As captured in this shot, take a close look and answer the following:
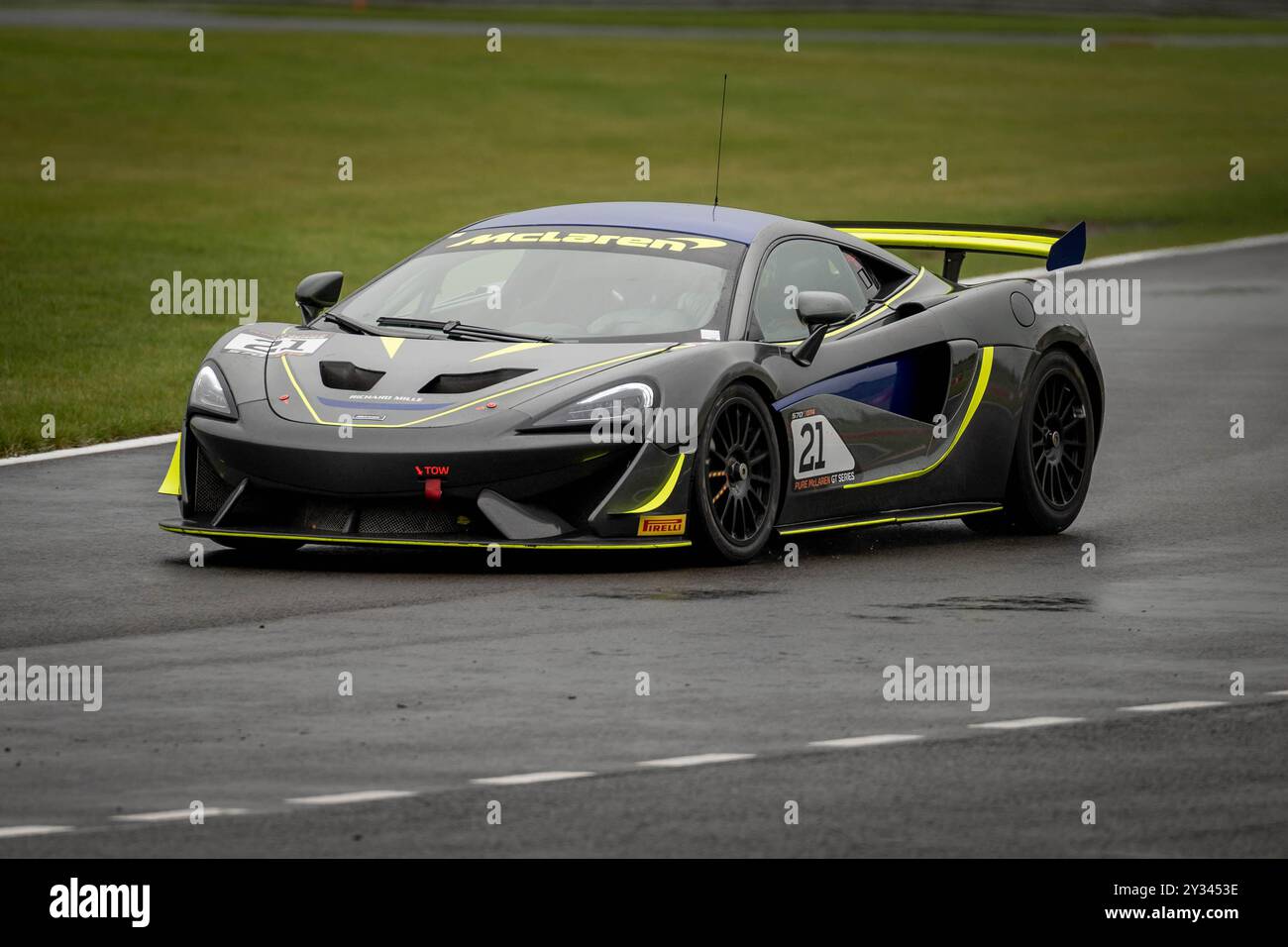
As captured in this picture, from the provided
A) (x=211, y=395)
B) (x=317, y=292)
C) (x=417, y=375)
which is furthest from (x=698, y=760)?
(x=317, y=292)

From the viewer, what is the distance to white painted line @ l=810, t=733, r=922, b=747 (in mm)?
7188

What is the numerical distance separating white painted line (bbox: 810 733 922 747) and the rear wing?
507 centimetres

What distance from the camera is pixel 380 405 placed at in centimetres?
1011

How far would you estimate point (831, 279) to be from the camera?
11609 mm

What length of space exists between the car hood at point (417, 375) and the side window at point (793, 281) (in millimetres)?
679

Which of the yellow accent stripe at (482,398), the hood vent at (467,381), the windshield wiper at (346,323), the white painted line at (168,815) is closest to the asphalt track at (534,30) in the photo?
the windshield wiper at (346,323)

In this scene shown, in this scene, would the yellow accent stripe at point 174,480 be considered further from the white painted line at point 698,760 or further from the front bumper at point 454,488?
the white painted line at point 698,760

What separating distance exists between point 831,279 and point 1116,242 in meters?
18.5

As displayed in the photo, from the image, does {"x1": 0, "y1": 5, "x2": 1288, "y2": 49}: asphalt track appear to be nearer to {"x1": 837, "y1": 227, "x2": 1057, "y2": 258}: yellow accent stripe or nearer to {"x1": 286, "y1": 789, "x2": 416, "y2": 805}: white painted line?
{"x1": 837, "y1": 227, "x2": 1057, "y2": 258}: yellow accent stripe

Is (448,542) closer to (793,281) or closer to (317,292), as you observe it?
(317,292)

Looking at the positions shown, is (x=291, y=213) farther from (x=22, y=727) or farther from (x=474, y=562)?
(x=22, y=727)

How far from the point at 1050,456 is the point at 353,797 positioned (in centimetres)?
624

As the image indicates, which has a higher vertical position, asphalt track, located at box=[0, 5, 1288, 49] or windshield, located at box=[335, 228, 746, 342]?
asphalt track, located at box=[0, 5, 1288, 49]

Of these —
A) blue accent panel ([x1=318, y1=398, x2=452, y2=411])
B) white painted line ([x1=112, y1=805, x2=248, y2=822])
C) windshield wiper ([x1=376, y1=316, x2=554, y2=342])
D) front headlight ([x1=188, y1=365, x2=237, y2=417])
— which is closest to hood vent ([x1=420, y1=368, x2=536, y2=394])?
blue accent panel ([x1=318, y1=398, x2=452, y2=411])
